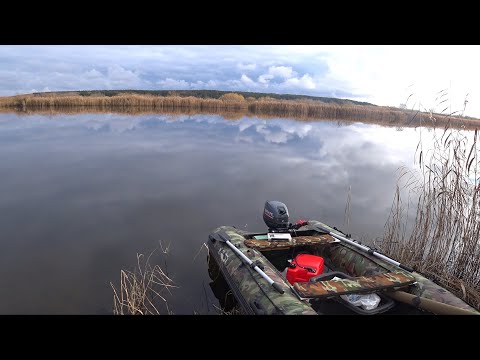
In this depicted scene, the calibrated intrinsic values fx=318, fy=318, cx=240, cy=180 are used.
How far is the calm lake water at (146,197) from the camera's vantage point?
540 cm

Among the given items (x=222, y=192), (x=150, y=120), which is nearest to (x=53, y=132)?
(x=150, y=120)

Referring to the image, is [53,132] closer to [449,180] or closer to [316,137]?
[316,137]

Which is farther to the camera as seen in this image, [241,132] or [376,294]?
[241,132]

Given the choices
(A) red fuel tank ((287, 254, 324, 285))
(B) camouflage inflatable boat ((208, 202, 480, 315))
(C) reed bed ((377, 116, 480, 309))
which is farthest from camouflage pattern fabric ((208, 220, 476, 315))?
(C) reed bed ((377, 116, 480, 309))

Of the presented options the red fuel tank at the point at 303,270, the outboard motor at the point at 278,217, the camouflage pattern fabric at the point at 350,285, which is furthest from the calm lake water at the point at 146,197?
the camouflage pattern fabric at the point at 350,285

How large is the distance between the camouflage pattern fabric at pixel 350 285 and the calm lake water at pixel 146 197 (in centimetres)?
195

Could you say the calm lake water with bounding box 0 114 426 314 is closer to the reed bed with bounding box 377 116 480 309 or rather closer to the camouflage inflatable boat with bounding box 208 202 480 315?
the camouflage inflatable boat with bounding box 208 202 480 315

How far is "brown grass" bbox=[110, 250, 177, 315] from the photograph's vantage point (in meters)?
4.28

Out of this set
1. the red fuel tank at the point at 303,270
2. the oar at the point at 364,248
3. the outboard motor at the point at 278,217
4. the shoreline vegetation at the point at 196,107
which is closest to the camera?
the oar at the point at 364,248

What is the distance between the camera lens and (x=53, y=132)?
66.7ft

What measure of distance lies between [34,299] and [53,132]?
18482mm

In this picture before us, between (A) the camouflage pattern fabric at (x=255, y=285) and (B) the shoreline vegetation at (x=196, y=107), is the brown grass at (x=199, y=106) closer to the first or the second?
(B) the shoreline vegetation at (x=196, y=107)

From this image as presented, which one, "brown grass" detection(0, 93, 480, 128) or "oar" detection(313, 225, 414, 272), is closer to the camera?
"oar" detection(313, 225, 414, 272)
